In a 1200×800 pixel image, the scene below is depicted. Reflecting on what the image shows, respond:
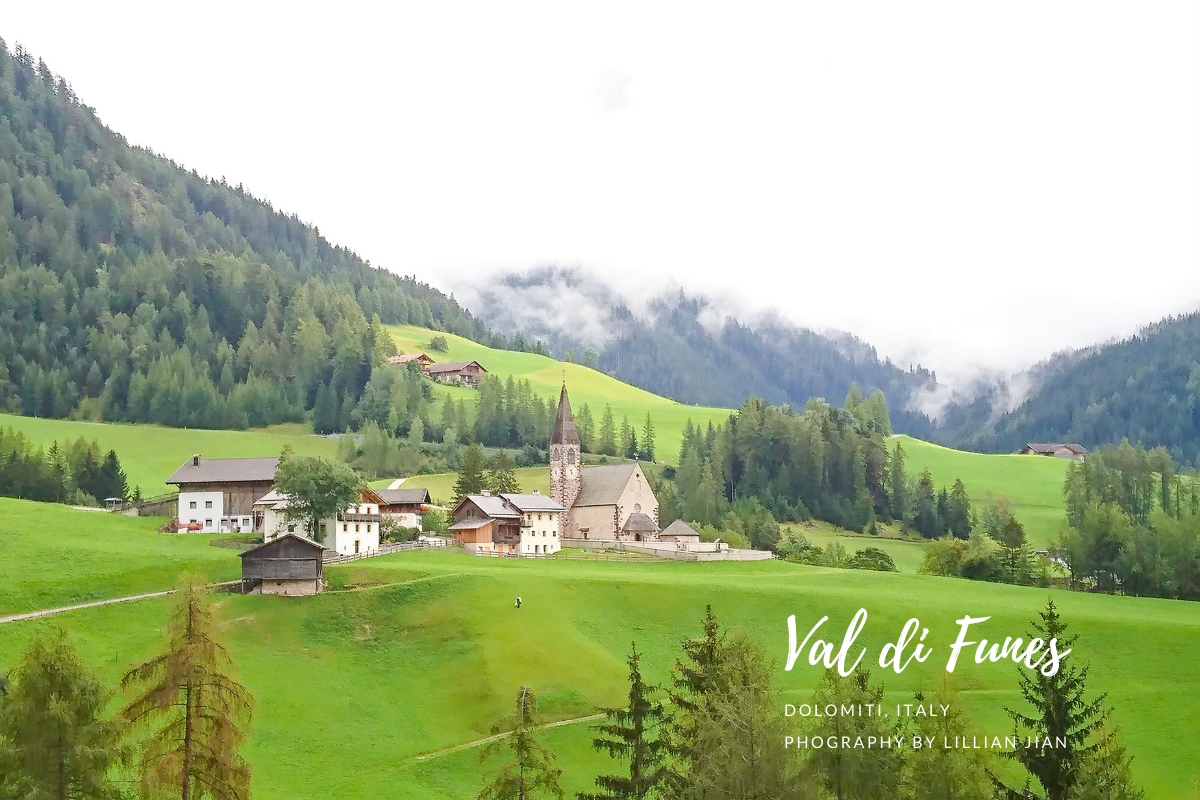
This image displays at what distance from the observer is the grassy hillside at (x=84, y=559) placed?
210ft

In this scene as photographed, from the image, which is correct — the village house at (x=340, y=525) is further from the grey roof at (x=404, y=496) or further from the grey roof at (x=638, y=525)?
the grey roof at (x=638, y=525)

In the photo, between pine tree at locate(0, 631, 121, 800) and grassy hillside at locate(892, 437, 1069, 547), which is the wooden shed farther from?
grassy hillside at locate(892, 437, 1069, 547)

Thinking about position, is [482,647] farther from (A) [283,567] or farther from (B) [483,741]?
(A) [283,567]

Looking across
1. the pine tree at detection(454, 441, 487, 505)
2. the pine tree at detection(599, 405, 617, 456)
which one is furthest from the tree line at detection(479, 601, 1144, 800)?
the pine tree at detection(599, 405, 617, 456)

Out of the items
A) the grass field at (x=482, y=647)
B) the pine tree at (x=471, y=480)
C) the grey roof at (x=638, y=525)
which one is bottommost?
the grass field at (x=482, y=647)

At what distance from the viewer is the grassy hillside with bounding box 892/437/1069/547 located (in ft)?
490

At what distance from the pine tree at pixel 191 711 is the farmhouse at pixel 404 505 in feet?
233

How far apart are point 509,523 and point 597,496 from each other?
651 inches

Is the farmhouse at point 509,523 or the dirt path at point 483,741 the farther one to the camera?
the farmhouse at point 509,523

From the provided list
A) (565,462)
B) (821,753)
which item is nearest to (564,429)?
(565,462)

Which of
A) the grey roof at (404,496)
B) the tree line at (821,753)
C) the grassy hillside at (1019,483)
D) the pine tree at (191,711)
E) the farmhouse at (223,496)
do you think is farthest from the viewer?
the grassy hillside at (1019,483)

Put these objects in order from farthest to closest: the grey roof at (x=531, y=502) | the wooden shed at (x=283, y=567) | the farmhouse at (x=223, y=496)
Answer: the grey roof at (x=531, y=502) → the farmhouse at (x=223, y=496) → the wooden shed at (x=283, y=567)

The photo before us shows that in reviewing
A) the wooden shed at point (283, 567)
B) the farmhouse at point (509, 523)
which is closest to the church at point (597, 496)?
the farmhouse at point (509, 523)

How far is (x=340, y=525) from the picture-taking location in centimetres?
8269
